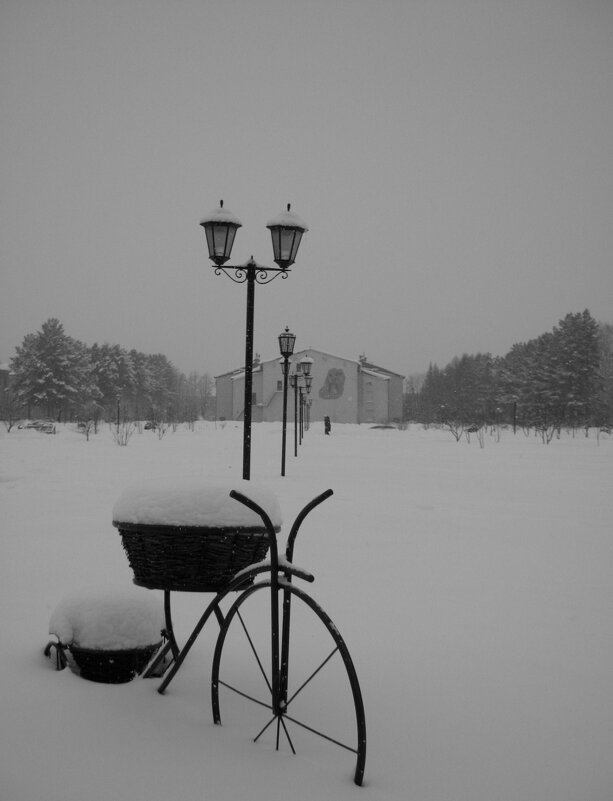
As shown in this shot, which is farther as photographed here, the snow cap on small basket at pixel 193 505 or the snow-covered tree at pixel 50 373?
the snow-covered tree at pixel 50 373

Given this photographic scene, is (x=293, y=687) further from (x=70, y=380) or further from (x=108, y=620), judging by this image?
(x=70, y=380)

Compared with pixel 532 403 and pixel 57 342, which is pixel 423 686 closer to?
pixel 532 403

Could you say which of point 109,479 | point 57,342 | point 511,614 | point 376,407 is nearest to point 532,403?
point 376,407

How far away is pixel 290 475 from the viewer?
42.6 ft

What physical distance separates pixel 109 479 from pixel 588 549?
8.43 meters

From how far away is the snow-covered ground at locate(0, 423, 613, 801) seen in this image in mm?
2398

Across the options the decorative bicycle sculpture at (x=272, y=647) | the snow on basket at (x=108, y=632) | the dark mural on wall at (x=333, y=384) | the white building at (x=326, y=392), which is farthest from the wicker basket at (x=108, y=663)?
the dark mural on wall at (x=333, y=384)

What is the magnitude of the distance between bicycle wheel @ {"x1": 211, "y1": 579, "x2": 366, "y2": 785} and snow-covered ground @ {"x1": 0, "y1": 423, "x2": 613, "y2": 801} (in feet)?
0.31

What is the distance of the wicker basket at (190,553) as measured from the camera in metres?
2.64

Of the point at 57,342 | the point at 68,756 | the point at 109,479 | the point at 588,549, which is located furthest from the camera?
the point at 57,342

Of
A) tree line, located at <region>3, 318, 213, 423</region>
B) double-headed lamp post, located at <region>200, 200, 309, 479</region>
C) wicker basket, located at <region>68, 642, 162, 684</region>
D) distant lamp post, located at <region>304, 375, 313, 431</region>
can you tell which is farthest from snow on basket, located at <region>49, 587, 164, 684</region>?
tree line, located at <region>3, 318, 213, 423</region>

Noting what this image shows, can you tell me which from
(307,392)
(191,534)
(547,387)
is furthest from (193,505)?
(547,387)

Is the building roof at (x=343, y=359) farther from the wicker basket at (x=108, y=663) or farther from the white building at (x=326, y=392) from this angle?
the wicker basket at (x=108, y=663)

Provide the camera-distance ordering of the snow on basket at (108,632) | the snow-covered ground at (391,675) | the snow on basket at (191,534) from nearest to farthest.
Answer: the snow-covered ground at (391,675) < the snow on basket at (191,534) < the snow on basket at (108,632)
